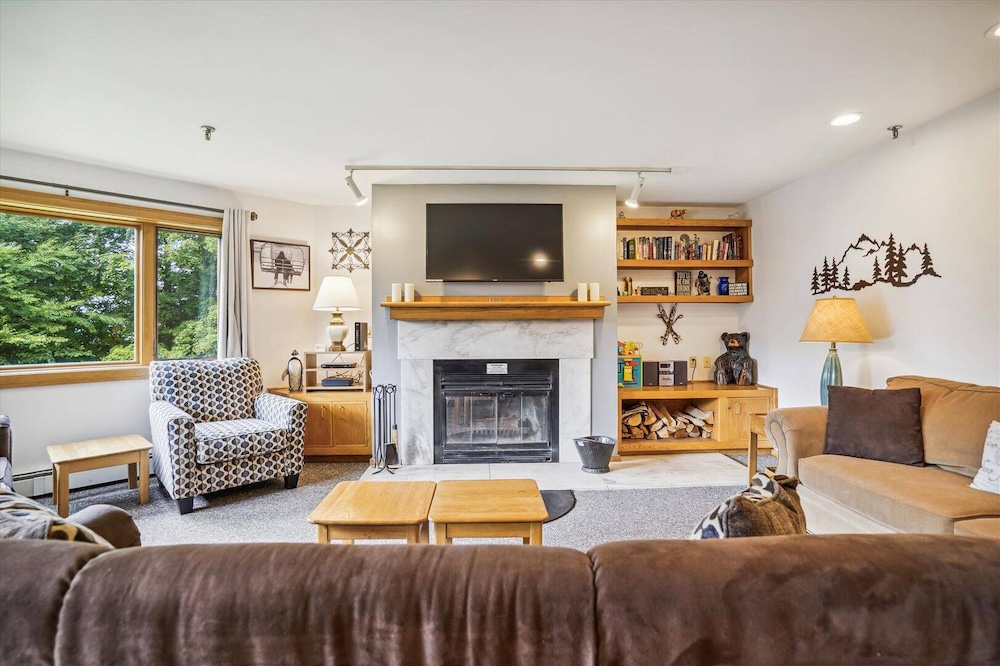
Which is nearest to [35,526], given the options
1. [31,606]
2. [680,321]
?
[31,606]

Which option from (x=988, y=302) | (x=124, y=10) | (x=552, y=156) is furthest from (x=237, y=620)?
(x=988, y=302)

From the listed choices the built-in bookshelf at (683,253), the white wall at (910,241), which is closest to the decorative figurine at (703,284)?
the built-in bookshelf at (683,253)

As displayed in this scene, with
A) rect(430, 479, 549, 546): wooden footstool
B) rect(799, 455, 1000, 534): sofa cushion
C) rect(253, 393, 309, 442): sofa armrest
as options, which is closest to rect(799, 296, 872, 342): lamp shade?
rect(799, 455, 1000, 534): sofa cushion

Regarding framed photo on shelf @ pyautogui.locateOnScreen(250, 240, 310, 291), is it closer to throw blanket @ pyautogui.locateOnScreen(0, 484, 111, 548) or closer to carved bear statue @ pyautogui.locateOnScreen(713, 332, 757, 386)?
throw blanket @ pyautogui.locateOnScreen(0, 484, 111, 548)

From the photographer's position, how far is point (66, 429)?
3.43 meters

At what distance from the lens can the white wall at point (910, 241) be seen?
101 inches

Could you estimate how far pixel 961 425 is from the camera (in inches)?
90.0

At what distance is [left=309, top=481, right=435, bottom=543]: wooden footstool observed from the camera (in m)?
1.74

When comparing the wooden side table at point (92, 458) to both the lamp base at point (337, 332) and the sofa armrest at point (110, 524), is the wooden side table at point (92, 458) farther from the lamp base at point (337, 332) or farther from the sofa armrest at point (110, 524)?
the sofa armrest at point (110, 524)

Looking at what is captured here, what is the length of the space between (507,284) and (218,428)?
8.01 ft

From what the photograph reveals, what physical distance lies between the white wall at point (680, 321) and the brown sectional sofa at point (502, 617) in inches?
162

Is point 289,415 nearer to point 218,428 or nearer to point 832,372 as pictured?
point 218,428

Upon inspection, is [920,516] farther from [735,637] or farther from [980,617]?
[735,637]

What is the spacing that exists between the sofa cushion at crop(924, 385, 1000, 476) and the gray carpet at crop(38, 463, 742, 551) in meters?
1.20
